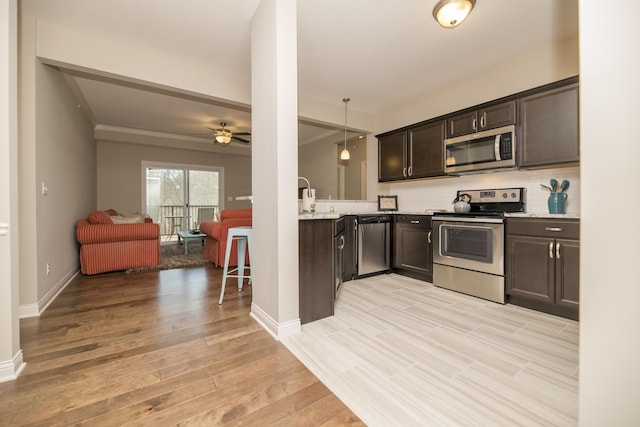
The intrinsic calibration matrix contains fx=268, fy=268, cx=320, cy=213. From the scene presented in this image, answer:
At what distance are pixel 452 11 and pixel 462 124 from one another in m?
1.55

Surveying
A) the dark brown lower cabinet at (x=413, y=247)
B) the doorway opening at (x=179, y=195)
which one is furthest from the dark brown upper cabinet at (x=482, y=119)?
the doorway opening at (x=179, y=195)

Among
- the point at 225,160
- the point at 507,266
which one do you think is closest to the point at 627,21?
the point at 507,266

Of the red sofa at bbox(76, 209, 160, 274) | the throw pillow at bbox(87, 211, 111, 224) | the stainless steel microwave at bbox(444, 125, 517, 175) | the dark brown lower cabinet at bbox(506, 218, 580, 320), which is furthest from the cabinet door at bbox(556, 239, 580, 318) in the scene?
the throw pillow at bbox(87, 211, 111, 224)

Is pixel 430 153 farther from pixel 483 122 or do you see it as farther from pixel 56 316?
pixel 56 316

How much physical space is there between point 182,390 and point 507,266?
9.75 ft

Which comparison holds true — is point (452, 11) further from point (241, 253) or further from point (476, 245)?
point (241, 253)

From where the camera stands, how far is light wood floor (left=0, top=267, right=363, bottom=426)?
126 centimetres

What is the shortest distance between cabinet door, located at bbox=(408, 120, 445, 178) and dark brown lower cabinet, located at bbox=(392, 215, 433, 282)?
0.68 m

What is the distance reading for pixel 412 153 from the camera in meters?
3.95

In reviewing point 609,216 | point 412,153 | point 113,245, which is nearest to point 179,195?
point 113,245

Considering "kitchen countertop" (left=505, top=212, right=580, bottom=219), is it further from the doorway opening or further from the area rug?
the doorway opening

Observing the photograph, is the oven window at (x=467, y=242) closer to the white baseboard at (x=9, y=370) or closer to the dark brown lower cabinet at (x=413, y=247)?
the dark brown lower cabinet at (x=413, y=247)

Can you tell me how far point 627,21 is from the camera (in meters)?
0.70

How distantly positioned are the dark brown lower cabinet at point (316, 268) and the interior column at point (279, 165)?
115mm
